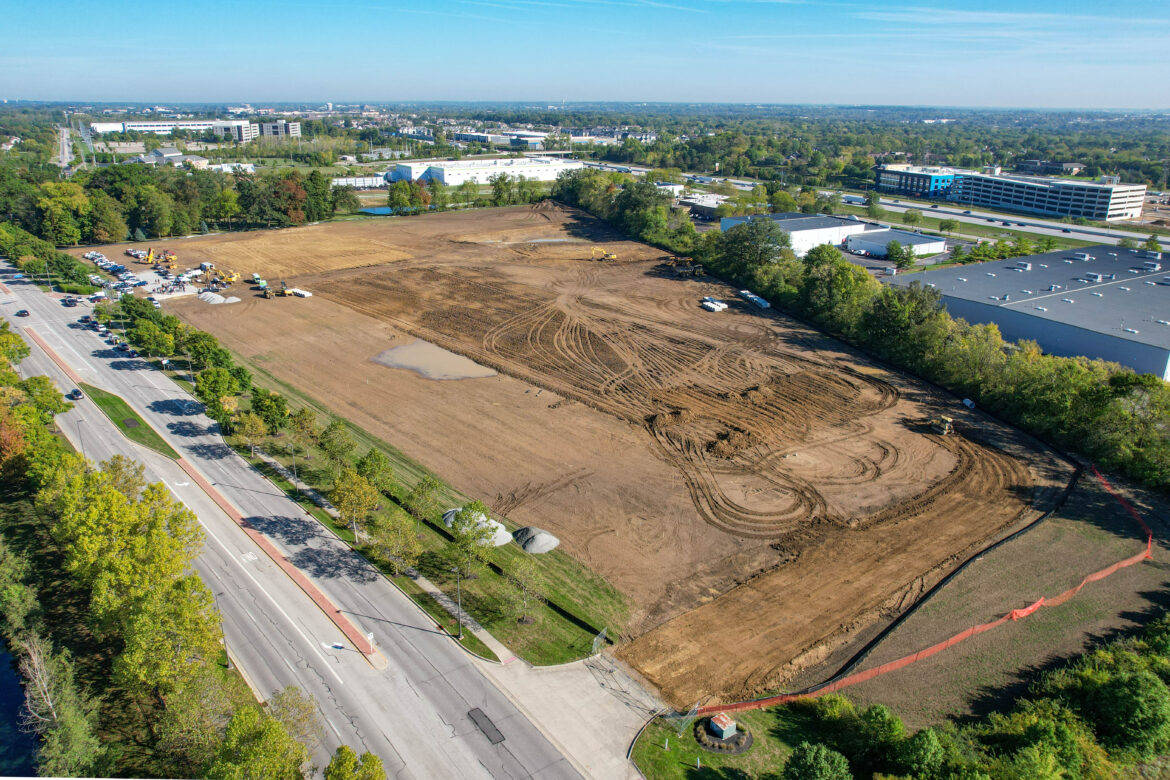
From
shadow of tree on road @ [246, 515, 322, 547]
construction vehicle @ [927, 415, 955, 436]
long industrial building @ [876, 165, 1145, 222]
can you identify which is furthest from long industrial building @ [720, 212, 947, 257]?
shadow of tree on road @ [246, 515, 322, 547]

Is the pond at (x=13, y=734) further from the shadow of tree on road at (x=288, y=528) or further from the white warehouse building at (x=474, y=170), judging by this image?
the white warehouse building at (x=474, y=170)

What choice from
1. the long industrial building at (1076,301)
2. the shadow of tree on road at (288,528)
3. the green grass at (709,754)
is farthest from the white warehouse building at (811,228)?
the green grass at (709,754)

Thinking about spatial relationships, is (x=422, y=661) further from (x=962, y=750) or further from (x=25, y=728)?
(x=962, y=750)

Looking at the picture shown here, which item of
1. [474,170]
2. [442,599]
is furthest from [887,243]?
[474,170]

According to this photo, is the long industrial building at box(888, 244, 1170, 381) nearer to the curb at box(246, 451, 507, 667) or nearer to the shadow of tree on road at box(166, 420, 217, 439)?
the curb at box(246, 451, 507, 667)

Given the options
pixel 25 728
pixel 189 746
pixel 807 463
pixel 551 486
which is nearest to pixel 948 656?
pixel 807 463

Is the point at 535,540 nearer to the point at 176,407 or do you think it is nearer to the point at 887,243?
the point at 176,407
